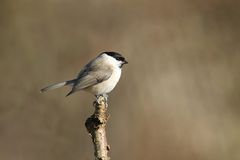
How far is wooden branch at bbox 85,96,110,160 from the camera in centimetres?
295

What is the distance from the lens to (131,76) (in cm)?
963

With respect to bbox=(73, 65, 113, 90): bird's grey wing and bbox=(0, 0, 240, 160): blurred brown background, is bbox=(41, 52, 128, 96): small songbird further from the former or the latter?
bbox=(0, 0, 240, 160): blurred brown background

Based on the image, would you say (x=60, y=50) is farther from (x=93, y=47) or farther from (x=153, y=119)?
(x=153, y=119)

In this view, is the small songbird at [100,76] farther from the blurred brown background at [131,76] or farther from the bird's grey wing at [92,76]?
the blurred brown background at [131,76]

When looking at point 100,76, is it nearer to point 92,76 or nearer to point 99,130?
point 92,76

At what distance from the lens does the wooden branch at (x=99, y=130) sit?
9.67 feet

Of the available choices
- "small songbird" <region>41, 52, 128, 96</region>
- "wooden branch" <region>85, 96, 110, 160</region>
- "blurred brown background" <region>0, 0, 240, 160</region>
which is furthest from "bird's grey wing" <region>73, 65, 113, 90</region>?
"blurred brown background" <region>0, 0, 240, 160</region>

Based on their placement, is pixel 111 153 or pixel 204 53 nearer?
pixel 111 153

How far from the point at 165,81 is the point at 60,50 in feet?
5.37

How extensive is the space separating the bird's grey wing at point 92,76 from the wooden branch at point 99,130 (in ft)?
7.74

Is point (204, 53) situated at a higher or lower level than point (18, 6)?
lower

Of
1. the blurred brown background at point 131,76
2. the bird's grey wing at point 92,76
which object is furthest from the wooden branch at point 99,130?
the blurred brown background at point 131,76

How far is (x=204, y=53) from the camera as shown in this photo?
1046 centimetres

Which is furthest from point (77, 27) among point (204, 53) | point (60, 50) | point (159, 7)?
point (204, 53)
